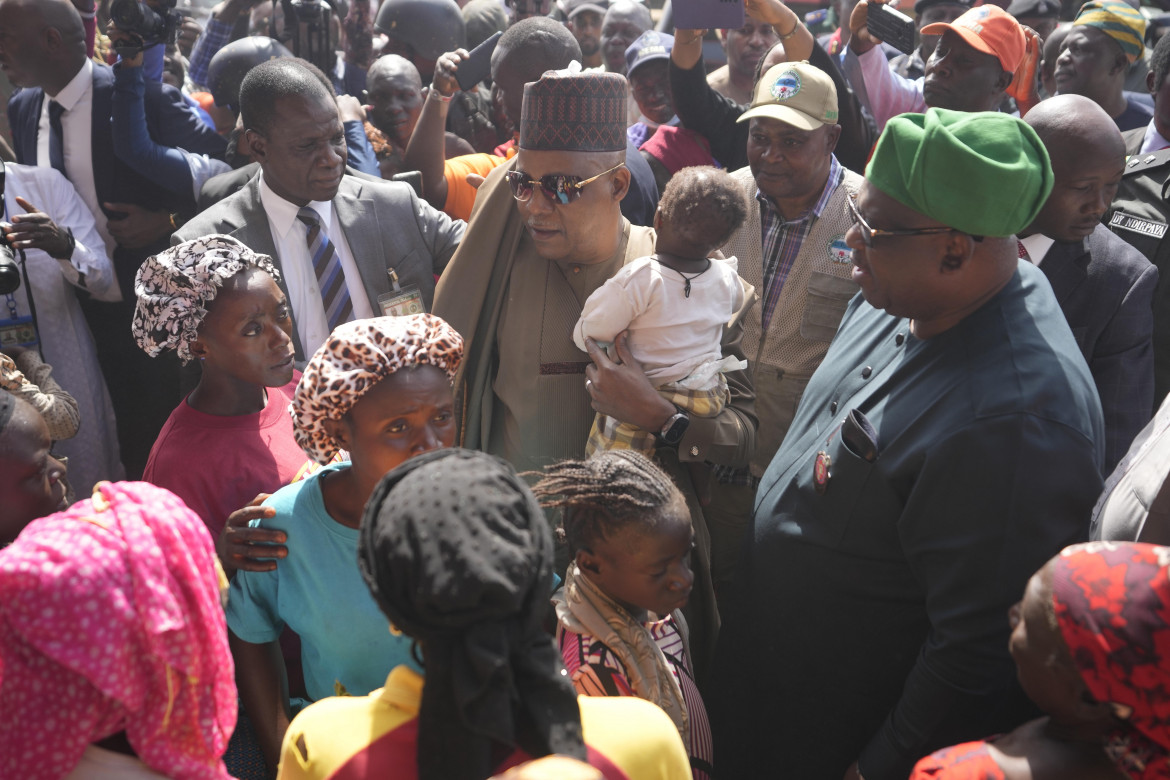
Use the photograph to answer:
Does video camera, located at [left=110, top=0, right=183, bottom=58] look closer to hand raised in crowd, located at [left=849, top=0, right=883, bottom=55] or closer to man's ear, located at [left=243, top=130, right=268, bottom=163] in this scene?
man's ear, located at [left=243, top=130, right=268, bottom=163]

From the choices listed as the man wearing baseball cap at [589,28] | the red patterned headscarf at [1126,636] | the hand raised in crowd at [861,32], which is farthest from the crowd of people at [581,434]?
the man wearing baseball cap at [589,28]

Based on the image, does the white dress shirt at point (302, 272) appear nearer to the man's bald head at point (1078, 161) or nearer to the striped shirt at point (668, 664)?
the striped shirt at point (668, 664)

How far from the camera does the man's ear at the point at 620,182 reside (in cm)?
324

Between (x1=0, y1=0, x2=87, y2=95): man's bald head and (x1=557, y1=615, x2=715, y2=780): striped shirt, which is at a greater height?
(x1=0, y1=0, x2=87, y2=95): man's bald head

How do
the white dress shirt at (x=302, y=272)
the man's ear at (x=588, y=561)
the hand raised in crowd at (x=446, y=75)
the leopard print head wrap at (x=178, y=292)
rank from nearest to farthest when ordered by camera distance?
the man's ear at (x=588, y=561), the leopard print head wrap at (x=178, y=292), the white dress shirt at (x=302, y=272), the hand raised in crowd at (x=446, y=75)

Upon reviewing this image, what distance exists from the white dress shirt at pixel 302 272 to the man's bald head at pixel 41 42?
5.15 ft

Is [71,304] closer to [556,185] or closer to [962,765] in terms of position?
[556,185]

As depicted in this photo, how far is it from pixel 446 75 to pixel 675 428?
9.28 ft

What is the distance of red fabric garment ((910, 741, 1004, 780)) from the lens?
5.35 feet

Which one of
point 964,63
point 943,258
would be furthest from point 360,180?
point 964,63

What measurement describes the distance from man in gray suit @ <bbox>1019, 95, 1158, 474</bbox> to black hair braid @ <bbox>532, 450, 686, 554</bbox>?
2039mm

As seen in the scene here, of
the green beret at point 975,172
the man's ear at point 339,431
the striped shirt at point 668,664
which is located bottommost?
the striped shirt at point 668,664

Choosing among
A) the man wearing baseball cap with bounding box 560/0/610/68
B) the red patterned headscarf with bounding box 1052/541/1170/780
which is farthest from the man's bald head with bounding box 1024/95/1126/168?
the man wearing baseball cap with bounding box 560/0/610/68

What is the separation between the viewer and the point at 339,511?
2.21 meters
